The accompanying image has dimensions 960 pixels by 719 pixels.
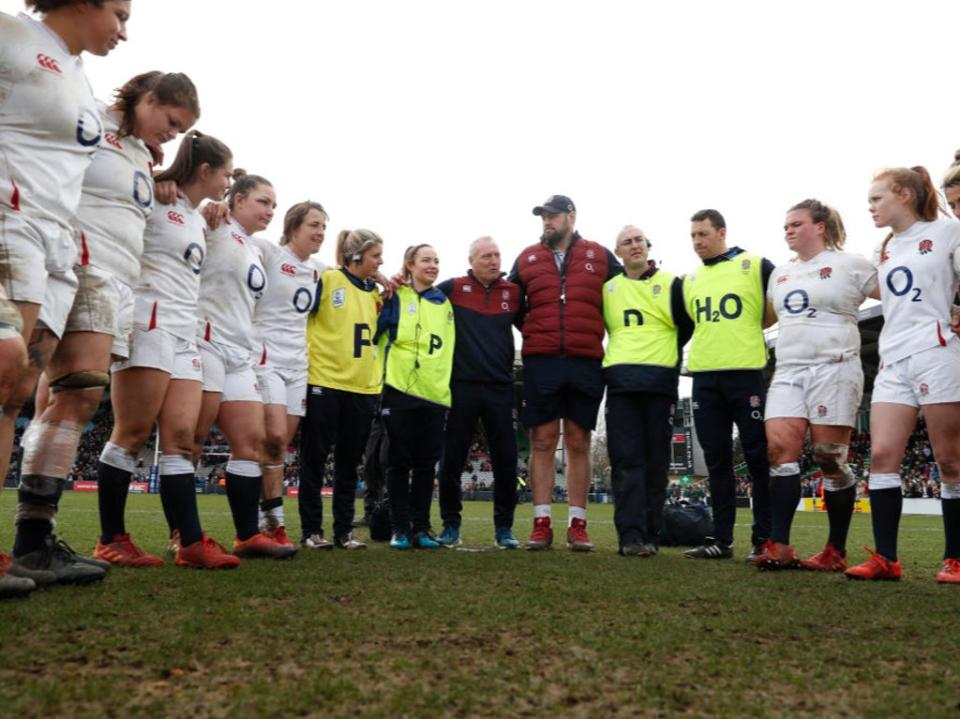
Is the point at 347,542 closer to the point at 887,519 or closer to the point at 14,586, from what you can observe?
the point at 14,586

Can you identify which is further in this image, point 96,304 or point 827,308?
point 827,308

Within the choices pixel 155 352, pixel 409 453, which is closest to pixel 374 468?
pixel 409 453

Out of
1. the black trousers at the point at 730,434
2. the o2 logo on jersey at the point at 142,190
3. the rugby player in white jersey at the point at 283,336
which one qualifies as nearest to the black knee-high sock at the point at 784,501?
the black trousers at the point at 730,434

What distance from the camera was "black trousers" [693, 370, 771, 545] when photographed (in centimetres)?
492

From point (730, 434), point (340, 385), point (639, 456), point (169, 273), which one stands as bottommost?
point (639, 456)

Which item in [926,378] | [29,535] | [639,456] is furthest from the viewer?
[639,456]

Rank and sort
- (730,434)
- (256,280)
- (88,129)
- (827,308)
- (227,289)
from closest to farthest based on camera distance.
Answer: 1. (88,129)
2. (227,289)
3. (256,280)
4. (827,308)
5. (730,434)

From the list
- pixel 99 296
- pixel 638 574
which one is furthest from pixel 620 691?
pixel 99 296

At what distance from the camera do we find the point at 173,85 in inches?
128

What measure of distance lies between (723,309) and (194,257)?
326 cm

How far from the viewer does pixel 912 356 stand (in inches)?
150

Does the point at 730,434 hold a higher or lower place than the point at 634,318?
lower

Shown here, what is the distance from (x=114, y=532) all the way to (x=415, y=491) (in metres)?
2.17

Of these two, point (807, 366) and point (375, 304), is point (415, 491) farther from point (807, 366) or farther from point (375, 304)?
point (807, 366)
